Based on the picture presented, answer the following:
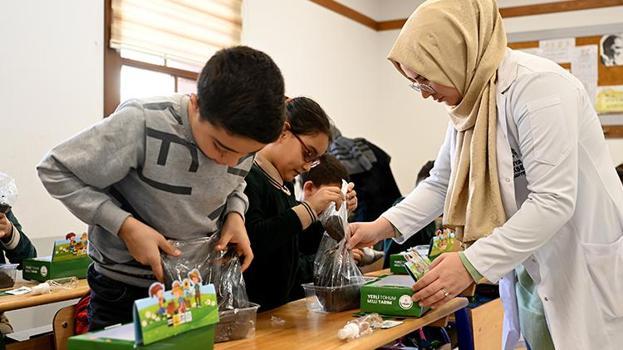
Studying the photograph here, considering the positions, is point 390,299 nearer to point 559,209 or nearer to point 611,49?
point 559,209

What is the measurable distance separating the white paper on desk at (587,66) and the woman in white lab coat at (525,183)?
439 centimetres

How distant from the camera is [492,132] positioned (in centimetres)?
149

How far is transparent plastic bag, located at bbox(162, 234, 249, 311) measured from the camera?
127cm

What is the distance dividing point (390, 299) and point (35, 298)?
52.9 inches

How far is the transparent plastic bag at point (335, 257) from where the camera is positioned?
1.68m

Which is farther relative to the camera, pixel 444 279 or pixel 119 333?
pixel 444 279

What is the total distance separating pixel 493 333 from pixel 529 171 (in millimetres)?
855

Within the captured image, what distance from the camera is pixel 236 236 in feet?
4.35

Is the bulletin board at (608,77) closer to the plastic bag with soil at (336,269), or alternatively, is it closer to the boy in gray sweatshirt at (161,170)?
the plastic bag with soil at (336,269)

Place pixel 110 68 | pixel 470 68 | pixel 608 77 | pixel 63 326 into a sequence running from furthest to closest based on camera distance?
pixel 608 77
pixel 110 68
pixel 63 326
pixel 470 68

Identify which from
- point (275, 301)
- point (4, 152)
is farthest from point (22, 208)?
point (275, 301)

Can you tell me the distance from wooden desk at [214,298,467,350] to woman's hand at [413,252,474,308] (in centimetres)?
8

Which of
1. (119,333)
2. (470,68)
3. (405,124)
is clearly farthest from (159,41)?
(405,124)

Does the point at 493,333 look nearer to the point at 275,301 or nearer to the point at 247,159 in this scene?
the point at 275,301
